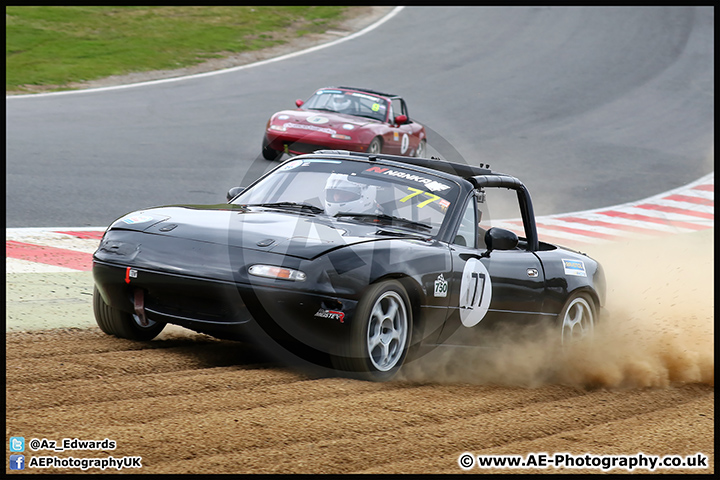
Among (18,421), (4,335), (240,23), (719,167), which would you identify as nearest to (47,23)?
(240,23)

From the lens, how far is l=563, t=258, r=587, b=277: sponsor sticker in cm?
695

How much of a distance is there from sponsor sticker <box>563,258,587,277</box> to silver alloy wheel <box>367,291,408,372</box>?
1865 mm

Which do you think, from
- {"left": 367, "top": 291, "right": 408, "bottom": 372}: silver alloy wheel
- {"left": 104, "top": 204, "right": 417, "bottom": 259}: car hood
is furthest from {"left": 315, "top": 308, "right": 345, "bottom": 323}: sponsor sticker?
{"left": 104, "top": 204, "right": 417, "bottom": 259}: car hood

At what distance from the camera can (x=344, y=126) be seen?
1597cm

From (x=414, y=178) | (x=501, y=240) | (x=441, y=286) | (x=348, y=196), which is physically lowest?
(x=441, y=286)

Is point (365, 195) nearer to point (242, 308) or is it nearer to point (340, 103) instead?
point (242, 308)

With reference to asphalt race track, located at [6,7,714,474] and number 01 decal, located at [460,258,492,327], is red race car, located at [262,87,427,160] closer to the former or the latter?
asphalt race track, located at [6,7,714,474]

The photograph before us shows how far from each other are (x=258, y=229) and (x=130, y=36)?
2501 cm

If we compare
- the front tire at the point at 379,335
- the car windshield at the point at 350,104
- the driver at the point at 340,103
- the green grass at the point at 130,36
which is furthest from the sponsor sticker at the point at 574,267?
the green grass at the point at 130,36

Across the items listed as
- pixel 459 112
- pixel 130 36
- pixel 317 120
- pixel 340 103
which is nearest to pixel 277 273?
pixel 317 120

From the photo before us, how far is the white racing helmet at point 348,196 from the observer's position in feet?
20.4

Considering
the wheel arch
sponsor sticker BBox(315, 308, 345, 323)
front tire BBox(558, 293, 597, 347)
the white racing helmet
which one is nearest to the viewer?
sponsor sticker BBox(315, 308, 345, 323)

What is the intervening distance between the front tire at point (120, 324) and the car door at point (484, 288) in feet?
6.05

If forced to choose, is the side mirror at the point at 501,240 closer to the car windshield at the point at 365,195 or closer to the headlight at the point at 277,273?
the car windshield at the point at 365,195
